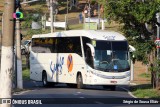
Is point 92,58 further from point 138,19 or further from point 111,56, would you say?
point 138,19

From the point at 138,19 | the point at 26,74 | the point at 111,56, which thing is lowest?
the point at 26,74

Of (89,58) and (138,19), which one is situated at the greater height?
(138,19)

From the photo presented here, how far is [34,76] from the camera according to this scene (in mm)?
42781

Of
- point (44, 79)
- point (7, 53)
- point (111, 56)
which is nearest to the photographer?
point (7, 53)

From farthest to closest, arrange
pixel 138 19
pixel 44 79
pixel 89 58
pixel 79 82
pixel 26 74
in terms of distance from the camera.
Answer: pixel 26 74 < pixel 44 79 < pixel 79 82 < pixel 89 58 < pixel 138 19

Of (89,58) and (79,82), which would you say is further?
(79,82)

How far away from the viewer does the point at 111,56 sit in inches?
1372

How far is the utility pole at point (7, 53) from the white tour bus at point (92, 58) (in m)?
19.4

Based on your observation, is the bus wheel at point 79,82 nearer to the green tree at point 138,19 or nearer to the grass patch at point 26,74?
the green tree at point 138,19

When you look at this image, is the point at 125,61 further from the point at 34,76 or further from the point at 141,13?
the point at 34,76

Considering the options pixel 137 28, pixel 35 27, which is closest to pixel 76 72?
pixel 137 28

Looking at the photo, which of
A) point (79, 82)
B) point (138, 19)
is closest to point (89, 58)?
point (79, 82)

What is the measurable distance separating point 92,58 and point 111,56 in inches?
42.9

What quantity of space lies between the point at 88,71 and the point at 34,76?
28.3 ft
